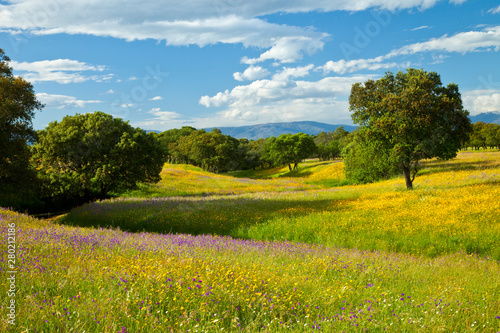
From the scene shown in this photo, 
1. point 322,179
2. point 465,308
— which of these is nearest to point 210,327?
point 465,308

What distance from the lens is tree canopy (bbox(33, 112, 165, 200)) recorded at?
86.0 ft

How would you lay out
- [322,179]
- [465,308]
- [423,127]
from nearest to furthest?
[465,308], [423,127], [322,179]

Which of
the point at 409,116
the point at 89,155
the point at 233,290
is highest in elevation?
the point at 409,116

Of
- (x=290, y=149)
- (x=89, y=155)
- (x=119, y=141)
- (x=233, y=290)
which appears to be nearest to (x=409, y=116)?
(x=233, y=290)

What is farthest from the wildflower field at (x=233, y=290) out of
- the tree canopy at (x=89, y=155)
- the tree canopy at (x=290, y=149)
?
the tree canopy at (x=290, y=149)

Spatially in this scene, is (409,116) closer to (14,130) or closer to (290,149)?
(14,130)

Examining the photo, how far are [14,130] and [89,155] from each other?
9.92 m

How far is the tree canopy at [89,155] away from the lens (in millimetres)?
26219

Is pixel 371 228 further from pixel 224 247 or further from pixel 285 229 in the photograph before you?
pixel 224 247

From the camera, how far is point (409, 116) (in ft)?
76.2

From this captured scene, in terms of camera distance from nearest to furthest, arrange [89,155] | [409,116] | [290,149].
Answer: [409,116] → [89,155] → [290,149]

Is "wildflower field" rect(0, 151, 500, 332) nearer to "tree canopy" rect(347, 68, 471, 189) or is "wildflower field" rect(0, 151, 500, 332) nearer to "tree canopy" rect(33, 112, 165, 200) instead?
"tree canopy" rect(347, 68, 471, 189)

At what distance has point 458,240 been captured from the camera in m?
11.7

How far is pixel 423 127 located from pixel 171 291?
24.1 metres
